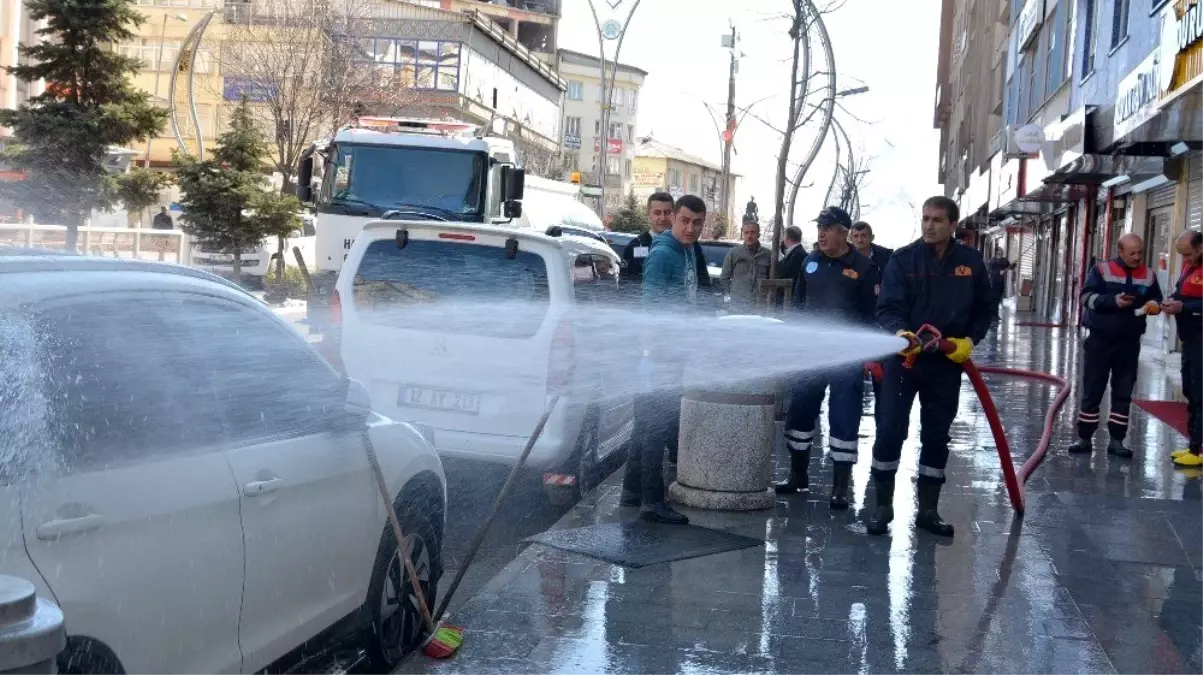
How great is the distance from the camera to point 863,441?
11.4m

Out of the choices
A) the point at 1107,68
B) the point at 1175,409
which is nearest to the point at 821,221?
the point at 1175,409

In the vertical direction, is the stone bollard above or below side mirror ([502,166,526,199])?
below

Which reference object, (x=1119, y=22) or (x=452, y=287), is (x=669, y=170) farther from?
(x=452, y=287)

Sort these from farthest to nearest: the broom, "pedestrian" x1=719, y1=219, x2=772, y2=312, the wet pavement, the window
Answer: the window < "pedestrian" x1=719, y1=219, x2=772, y2=312 < the wet pavement < the broom

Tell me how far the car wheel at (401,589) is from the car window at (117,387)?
1.23 meters

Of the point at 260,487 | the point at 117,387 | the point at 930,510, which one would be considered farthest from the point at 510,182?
the point at 117,387

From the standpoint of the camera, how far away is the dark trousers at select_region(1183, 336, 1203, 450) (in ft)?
34.1

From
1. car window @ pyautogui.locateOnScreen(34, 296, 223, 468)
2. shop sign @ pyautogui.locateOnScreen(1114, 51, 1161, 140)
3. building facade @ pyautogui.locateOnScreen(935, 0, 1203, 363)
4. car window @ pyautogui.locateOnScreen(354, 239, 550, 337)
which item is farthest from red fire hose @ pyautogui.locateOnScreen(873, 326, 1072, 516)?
shop sign @ pyautogui.locateOnScreen(1114, 51, 1161, 140)

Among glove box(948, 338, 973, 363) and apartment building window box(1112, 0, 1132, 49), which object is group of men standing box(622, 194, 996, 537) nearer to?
Answer: glove box(948, 338, 973, 363)

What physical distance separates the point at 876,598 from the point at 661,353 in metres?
2.07

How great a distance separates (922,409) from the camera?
7.53 m

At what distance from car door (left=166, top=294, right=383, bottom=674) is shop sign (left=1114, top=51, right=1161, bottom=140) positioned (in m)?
12.5

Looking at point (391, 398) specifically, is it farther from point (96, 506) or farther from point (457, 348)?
point (96, 506)

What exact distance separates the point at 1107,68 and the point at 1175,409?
1042 centimetres
